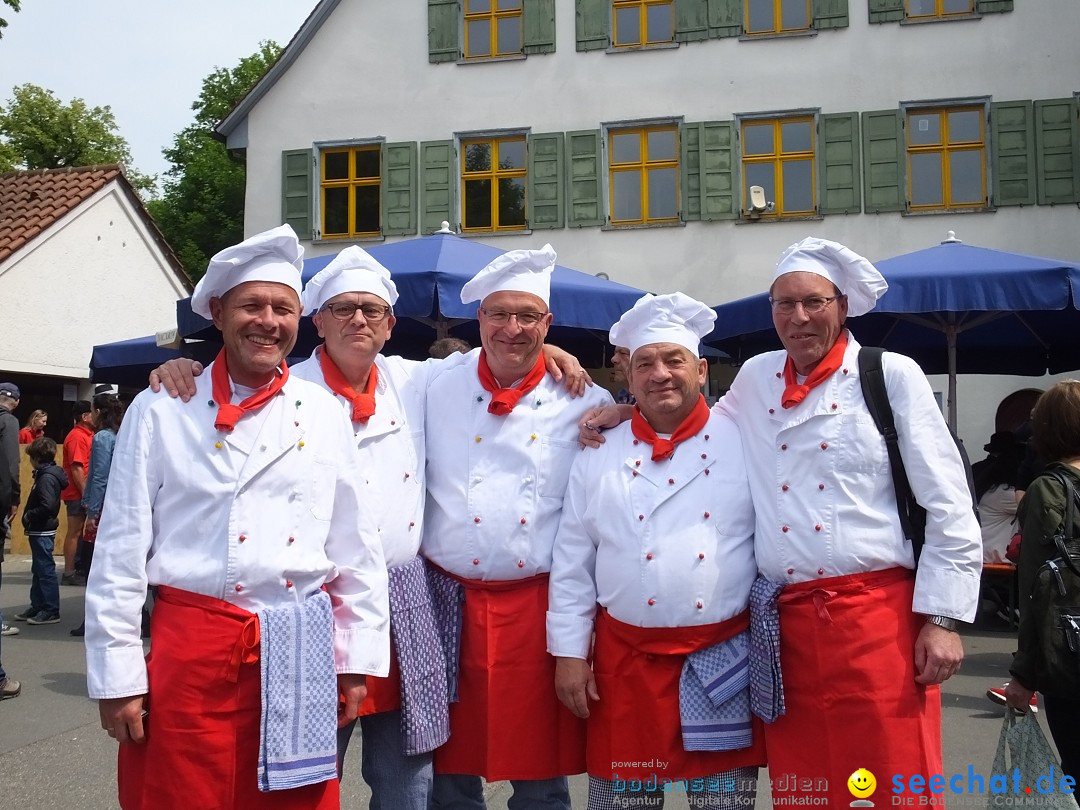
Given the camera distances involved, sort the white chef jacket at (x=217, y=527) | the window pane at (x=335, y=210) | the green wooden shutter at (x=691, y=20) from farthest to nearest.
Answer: the window pane at (x=335, y=210)
the green wooden shutter at (x=691, y=20)
the white chef jacket at (x=217, y=527)

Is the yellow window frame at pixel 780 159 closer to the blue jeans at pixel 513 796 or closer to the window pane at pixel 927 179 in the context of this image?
the window pane at pixel 927 179

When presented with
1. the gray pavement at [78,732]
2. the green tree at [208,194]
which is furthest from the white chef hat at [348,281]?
the green tree at [208,194]

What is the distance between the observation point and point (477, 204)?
14.4 m

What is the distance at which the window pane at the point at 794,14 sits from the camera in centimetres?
1358

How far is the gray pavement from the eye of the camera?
14.4 ft

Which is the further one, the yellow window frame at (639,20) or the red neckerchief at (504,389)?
the yellow window frame at (639,20)

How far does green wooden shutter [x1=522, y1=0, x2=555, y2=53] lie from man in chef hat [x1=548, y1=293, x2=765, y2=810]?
39.7 ft

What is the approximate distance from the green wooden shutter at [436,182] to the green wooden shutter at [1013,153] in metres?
7.27

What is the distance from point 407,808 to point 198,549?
1.05 m

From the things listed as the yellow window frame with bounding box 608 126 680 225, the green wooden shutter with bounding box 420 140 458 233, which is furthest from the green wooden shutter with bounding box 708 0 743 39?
the green wooden shutter with bounding box 420 140 458 233

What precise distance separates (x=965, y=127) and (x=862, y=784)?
1254 cm

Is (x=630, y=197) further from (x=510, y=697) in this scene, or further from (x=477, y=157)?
(x=510, y=697)

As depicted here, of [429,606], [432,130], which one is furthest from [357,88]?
[429,606]

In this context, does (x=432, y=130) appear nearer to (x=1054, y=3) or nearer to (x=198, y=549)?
(x=1054, y=3)
